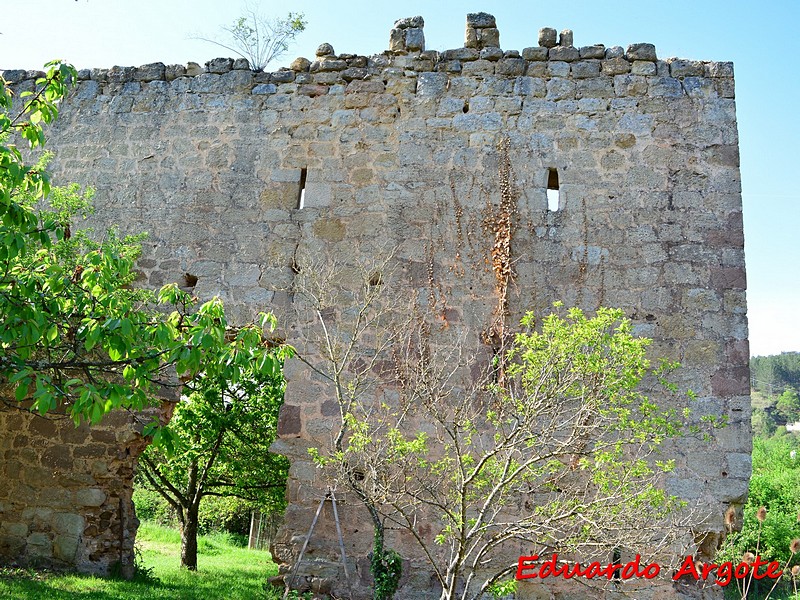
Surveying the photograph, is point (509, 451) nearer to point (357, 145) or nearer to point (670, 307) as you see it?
point (670, 307)

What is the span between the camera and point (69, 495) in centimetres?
680

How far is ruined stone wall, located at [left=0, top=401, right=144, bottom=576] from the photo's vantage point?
6719 millimetres

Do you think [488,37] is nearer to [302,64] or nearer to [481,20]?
[481,20]

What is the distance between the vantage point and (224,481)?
38.0 ft

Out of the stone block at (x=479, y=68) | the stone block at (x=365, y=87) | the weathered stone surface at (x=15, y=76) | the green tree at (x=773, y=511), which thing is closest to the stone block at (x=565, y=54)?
the stone block at (x=479, y=68)

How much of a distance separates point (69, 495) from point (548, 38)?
20.1ft

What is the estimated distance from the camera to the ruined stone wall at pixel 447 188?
6.24m

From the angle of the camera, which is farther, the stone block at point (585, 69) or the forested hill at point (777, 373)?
the forested hill at point (777, 373)

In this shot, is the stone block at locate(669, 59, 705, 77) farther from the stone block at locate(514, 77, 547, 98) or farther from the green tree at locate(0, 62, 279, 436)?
the green tree at locate(0, 62, 279, 436)

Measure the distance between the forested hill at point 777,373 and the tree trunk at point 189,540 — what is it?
50.6 m

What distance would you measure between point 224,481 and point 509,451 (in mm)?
7860

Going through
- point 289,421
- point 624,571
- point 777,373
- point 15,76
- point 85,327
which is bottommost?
A: point 624,571

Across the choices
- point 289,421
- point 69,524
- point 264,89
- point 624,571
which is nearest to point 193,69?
point 264,89

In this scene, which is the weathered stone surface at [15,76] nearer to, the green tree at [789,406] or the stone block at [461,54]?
the stone block at [461,54]
